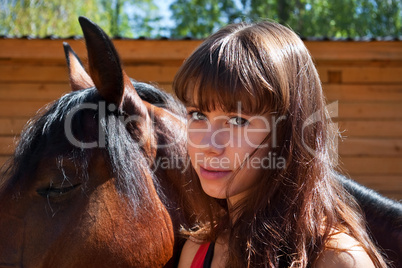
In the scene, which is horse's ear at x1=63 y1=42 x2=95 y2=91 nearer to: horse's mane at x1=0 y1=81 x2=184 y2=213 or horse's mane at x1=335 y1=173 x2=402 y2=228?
horse's mane at x1=0 y1=81 x2=184 y2=213

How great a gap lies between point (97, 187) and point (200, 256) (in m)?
0.42

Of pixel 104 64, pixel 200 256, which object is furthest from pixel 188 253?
pixel 104 64

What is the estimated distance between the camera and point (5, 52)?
4914mm

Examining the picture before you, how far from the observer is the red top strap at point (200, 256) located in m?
1.53

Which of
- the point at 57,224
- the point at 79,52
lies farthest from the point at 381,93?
the point at 57,224

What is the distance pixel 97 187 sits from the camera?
1529 mm

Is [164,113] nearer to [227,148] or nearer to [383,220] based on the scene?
[227,148]

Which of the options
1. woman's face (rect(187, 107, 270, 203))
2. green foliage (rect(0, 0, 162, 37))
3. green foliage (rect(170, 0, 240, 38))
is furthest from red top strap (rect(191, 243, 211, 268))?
green foliage (rect(170, 0, 240, 38))

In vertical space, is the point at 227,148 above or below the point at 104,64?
below

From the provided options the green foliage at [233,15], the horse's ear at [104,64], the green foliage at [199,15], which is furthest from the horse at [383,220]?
the green foliage at [199,15]

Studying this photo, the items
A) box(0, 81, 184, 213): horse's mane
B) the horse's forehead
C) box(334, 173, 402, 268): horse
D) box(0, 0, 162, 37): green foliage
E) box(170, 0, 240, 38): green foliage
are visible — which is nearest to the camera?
box(0, 81, 184, 213): horse's mane

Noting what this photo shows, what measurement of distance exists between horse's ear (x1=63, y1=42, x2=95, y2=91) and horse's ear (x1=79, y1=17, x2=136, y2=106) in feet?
1.55

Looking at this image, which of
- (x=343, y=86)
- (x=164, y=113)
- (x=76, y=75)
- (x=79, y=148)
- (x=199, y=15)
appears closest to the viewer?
(x=79, y=148)

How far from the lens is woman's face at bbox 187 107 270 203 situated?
132 cm
